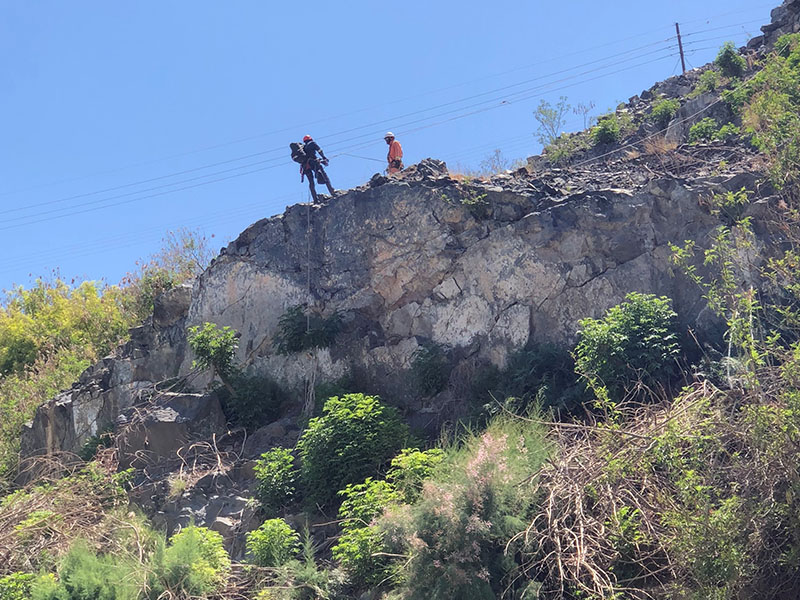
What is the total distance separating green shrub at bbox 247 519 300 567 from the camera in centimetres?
1038

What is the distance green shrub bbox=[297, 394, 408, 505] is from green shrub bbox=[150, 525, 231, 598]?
4.75 ft

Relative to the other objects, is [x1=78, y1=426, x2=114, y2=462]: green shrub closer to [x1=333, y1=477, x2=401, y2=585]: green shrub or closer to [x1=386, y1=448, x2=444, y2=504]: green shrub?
[x1=333, y1=477, x2=401, y2=585]: green shrub

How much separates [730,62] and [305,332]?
1051 centimetres

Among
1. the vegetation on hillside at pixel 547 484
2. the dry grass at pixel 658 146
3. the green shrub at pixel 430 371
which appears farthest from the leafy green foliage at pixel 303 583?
the dry grass at pixel 658 146

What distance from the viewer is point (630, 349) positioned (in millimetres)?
10805

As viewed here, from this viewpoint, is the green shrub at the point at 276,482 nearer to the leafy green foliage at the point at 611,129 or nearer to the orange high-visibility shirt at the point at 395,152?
the orange high-visibility shirt at the point at 395,152

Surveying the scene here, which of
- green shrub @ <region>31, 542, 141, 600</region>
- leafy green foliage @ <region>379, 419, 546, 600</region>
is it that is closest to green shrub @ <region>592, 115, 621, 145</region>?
leafy green foliage @ <region>379, 419, 546, 600</region>

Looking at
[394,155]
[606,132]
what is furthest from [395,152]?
[606,132]

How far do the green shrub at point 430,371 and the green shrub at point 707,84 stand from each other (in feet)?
27.7

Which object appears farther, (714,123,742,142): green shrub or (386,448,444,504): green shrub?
(714,123,742,142): green shrub

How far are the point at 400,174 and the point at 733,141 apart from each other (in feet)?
18.4

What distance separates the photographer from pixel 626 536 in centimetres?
843

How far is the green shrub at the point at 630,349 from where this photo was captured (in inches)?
418

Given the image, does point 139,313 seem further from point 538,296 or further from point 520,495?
point 520,495
